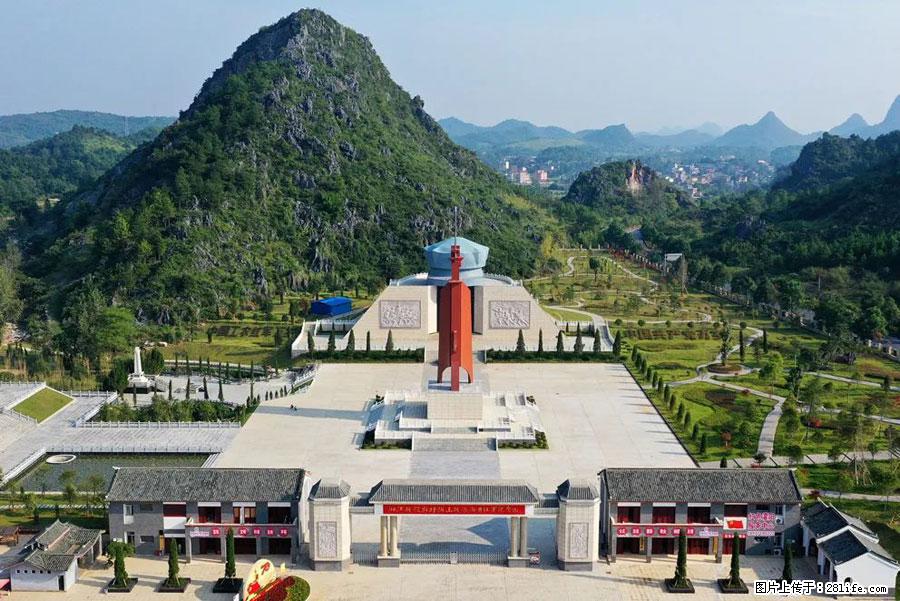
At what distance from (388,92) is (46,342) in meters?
70.5

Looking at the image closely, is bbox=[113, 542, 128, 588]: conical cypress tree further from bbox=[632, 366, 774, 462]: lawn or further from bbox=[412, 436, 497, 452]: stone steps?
bbox=[632, 366, 774, 462]: lawn

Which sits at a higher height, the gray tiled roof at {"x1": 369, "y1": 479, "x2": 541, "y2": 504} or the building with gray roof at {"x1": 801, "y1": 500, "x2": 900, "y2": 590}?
the gray tiled roof at {"x1": 369, "y1": 479, "x2": 541, "y2": 504}

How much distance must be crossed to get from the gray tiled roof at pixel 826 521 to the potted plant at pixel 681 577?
4.51 metres

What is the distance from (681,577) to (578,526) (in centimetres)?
333

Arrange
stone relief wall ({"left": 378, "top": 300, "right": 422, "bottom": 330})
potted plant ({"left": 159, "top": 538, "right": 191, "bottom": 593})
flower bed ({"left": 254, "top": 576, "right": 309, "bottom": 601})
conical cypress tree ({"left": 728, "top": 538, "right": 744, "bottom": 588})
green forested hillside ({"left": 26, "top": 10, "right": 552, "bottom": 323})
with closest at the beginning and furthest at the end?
flower bed ({"left": 254, "top": 576, "right": 309, "bottom": 601}) → conical cypress tree ({"left": 728, "top": 538, "right": 744, "bottom": 588}) → potted plant ({"left": 159, "top": 538, "right": 191, "bottom": 593}) → stone relief wall ({"left": 378, "top": 300, "right": 422, "bottom": 330}) → green forested hillside ({"left": 26, "top": 10, "right": 552, "bottom": 323})

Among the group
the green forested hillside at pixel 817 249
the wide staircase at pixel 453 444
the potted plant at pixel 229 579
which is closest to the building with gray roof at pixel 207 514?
the potted plant at pixel 229 579

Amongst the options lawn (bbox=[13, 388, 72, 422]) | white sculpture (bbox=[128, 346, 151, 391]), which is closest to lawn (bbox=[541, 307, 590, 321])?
white sculpture (bbox=[128, 346, 151, 391])

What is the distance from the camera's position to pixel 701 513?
30031mm

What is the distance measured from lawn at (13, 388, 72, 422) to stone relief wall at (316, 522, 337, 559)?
2200cm

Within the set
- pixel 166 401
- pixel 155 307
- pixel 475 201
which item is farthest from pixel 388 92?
pixel 166 401

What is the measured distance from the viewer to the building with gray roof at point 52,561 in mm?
27750

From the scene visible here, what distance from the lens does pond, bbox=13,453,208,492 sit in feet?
122

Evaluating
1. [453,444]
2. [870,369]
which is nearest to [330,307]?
[453,444]

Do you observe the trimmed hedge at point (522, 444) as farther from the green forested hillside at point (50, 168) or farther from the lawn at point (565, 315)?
the green forested hillside at point (50, 168)
